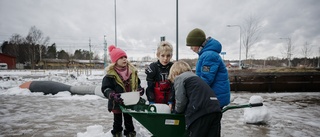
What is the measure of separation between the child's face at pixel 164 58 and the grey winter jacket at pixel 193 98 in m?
0.65

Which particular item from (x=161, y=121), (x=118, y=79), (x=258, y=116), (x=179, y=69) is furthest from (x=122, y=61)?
(x=258, y=116)

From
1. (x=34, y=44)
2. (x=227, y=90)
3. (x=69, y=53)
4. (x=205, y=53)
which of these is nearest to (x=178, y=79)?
(x=205, y=53)

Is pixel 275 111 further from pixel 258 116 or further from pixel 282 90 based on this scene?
pixel 282 90

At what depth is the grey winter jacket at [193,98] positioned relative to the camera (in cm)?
192

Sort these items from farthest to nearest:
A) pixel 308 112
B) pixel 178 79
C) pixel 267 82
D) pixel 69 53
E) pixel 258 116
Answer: pixel 69 53 → pixel 267 82 → pixel 308 112 → pixel 258 116 → pixel 178 79

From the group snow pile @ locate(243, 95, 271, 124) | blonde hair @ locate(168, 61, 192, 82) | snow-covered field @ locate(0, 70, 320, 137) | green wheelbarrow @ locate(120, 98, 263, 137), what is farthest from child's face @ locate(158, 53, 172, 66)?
snow pile @ locate(243, 95, 271, 124)

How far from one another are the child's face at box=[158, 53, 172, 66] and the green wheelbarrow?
2.52 feet

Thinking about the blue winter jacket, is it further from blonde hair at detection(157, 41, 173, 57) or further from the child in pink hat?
the child in pink hat

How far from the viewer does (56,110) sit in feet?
18.5

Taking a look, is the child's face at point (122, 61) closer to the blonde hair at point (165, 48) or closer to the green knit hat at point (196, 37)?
the blonde hair at point (165, 48)

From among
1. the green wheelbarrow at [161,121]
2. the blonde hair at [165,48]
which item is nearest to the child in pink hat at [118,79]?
the blonde hair at [165,48]

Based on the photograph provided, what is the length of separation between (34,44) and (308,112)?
61333mm

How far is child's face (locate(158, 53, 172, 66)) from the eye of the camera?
2682 mm

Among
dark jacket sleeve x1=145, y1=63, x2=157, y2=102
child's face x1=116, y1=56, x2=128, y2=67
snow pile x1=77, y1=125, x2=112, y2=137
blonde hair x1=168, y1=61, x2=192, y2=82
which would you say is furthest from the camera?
snow pile x1=77, y1=125, x2=112, y2=137
